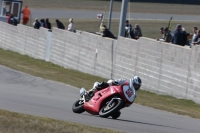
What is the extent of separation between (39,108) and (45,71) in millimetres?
12612

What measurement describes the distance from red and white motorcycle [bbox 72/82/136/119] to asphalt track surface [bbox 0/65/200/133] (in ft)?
0.54

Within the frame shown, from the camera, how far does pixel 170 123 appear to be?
13781 mm

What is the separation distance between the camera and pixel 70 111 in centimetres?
1352

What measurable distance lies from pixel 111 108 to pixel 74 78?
38.3 feet

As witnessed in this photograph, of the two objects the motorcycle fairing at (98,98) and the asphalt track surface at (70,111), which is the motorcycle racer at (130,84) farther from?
the asphalt track surface at (70,111)

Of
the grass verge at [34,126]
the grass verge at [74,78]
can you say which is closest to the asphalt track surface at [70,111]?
the grass verge at [74,78]

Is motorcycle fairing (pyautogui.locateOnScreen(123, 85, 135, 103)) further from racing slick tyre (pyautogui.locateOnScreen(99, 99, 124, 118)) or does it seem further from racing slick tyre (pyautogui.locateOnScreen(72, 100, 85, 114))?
racing slick tyre (pyautogui.locateOnScreen(72, 100, 85, 114))

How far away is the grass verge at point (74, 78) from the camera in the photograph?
17.9m

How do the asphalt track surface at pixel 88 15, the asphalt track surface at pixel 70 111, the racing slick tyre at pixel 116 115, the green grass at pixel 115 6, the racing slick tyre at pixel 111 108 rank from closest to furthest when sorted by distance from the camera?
the asphalt track surface at pixel 70 111
the racing slick tyre at pixel 111 108
the racing slick tyre at pixel 116 115
the asphalt track surface at pixel 88 15
the green grass at pixel 115 6

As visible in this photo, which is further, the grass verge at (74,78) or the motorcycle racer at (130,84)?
the grass verge at (74,78)

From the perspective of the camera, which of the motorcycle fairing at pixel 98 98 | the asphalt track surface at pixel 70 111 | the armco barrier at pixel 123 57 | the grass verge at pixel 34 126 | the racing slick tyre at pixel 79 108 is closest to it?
the grass verge at pixel 34 126

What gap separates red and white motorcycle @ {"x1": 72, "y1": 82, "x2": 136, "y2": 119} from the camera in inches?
483

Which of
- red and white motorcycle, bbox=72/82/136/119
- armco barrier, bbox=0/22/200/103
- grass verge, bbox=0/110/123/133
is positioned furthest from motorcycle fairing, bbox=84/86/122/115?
armco barrier, bbox=0/22/200/103

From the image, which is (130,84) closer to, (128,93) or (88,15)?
(128,93)
